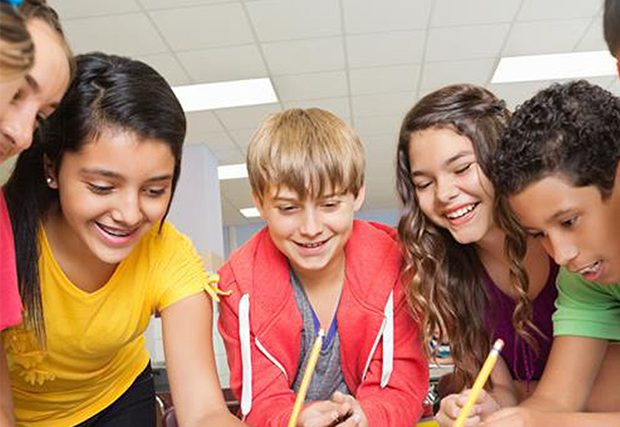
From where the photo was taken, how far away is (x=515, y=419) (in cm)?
104

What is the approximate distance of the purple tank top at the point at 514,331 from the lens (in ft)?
4.84

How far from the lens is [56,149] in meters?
1.18

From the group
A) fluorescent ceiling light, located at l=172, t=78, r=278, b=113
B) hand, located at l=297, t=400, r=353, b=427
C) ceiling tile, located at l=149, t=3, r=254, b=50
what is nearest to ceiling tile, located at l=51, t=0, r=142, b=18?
ceiling tile, located at l=149, t=3, r=254, b=50

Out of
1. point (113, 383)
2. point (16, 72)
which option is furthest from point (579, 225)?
point (113, 383)

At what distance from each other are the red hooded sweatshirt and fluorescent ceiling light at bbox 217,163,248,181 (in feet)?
18.4

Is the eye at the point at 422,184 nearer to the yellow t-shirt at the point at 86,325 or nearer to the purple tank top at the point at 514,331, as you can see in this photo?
the purple tank top at the point at 514,331

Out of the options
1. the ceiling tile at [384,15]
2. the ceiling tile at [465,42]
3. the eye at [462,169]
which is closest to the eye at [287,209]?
the eye at [462,169]

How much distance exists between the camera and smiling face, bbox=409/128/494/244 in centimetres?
138

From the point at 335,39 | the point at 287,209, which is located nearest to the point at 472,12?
the point at 335,39

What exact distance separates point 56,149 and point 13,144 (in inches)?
10.3

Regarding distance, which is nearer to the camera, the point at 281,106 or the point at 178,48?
the point at 178,48

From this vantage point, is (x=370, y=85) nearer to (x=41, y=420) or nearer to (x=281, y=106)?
(x=281, y=106)

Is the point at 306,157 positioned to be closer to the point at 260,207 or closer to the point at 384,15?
the point at 260,207

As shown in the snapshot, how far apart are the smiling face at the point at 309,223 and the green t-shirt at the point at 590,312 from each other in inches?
19.3
